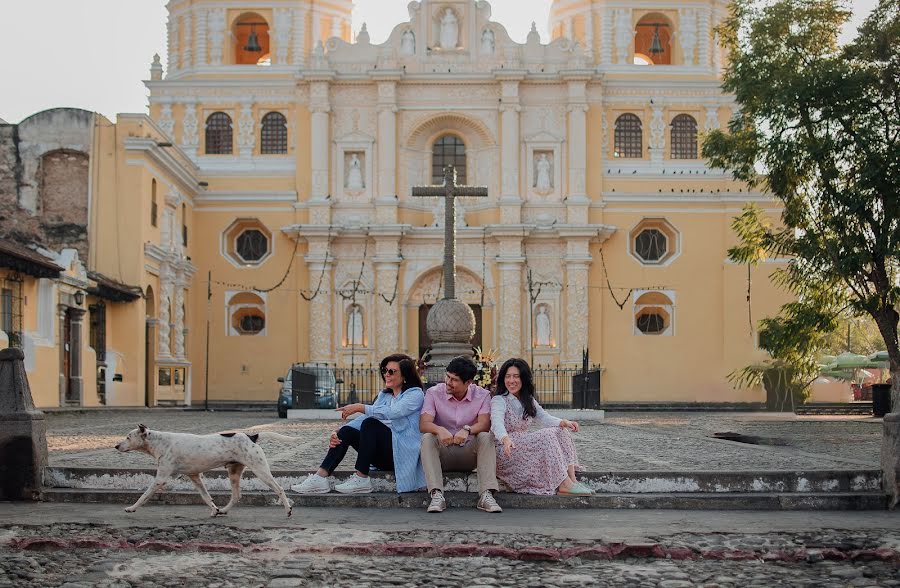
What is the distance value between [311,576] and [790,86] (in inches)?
627

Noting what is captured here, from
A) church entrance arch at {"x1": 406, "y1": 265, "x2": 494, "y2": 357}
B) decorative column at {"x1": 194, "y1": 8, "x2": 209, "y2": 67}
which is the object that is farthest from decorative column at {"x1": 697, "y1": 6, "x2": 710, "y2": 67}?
decorative column at {"x1": 194, "y1": 8, "x2": 209, "y2": 67}

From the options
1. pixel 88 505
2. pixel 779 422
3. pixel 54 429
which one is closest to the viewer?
pixel 88 505

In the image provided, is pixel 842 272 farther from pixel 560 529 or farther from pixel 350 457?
pixel 560 529

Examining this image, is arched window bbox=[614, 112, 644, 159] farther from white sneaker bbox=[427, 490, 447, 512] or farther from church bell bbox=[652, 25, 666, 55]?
white sneaker bbox=[427, 490, 447, 512]

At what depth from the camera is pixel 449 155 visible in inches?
1564

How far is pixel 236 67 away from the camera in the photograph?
130 ft

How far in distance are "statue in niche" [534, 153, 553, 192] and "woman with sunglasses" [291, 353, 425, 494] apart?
2954 cm

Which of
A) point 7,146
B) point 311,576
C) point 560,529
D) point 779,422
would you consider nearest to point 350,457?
point 560,529

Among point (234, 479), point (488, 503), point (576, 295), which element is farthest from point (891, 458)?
point (576, 295)

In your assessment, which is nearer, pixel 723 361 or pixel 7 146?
pixel 7 146

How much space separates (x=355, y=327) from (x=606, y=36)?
12.7m

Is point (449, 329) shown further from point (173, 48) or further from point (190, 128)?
point (173, 48)

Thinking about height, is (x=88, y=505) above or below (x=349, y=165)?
below

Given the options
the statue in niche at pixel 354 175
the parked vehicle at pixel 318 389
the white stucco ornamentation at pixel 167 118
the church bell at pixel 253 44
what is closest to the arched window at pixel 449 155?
the statue in niche at pixel 354 175
